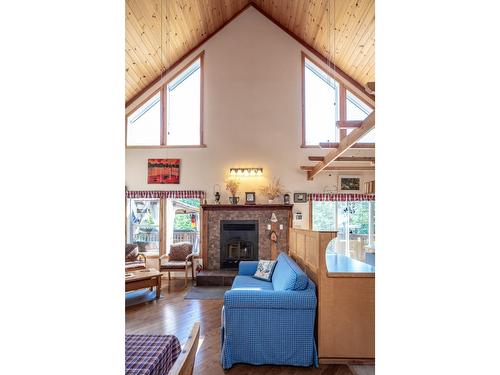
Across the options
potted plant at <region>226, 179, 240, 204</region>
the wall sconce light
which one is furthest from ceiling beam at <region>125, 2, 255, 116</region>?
potted plant at <region>226, 179, 240, 204</region>

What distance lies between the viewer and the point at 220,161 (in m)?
6.95

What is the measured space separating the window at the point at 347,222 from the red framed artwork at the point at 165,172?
123 inches

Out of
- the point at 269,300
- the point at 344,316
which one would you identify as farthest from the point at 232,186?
the point at 344,316

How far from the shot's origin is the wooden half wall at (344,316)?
9.78 feet

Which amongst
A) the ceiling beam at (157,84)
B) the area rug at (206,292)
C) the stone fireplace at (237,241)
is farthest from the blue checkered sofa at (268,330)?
the ceiling beam at (157,84)

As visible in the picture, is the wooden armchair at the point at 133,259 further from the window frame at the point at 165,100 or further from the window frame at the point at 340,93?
the window frame at the point at 340,93

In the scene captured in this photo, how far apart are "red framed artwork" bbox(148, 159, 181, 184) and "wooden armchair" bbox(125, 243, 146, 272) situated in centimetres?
150

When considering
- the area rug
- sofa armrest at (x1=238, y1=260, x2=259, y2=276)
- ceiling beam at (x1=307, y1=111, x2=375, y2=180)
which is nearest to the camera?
ceiling beam at (x1=307, y1=111, x2=375, y2=180)

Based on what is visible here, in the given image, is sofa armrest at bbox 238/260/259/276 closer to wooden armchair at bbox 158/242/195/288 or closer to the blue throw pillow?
the blue throw pillow

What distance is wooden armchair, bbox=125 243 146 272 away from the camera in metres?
5.95

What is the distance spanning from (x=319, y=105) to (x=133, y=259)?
5.20 meters

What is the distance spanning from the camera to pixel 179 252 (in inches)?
256
